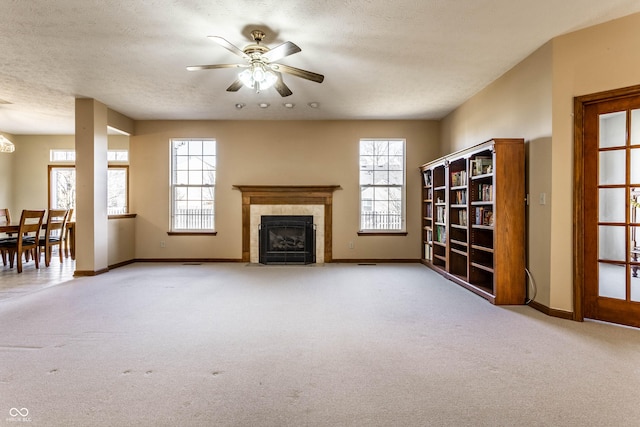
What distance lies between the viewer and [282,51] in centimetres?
304

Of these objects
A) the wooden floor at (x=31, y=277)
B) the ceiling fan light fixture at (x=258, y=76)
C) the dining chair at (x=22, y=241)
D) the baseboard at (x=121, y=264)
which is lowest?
the wooden floor at (x=31, y=277)

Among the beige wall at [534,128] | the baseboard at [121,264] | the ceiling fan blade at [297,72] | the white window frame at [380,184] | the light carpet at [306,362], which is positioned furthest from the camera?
the white window frame at [380,184]

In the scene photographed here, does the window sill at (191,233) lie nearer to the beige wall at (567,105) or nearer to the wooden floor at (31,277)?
the wooden floor at (31,277)

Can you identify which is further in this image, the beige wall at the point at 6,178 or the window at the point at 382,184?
the beige wall at the point at 6,178

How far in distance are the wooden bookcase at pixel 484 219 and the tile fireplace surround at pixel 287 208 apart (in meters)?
1.95

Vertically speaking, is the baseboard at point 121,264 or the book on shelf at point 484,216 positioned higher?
the book on shelf at point 484,216

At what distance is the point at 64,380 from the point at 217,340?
98 centimetres

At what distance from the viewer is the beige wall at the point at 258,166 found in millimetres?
6629

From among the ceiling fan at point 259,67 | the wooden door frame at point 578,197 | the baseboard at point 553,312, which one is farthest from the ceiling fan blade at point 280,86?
the baseboard at point 553,312

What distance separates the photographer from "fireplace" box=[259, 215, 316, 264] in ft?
21.5

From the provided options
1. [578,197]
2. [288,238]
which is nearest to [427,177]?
[288,238]

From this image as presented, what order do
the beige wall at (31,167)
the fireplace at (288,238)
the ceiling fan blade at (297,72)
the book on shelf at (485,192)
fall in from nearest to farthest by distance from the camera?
1. the ceiling fan blade at (297,72)
2. the book on shelf at (485,192)
3. the fireplace at (288,238)
4. the beige wall at (31,167)

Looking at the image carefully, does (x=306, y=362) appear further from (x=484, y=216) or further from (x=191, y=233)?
(x=191, y=233)

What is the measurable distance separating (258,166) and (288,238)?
1.54m
